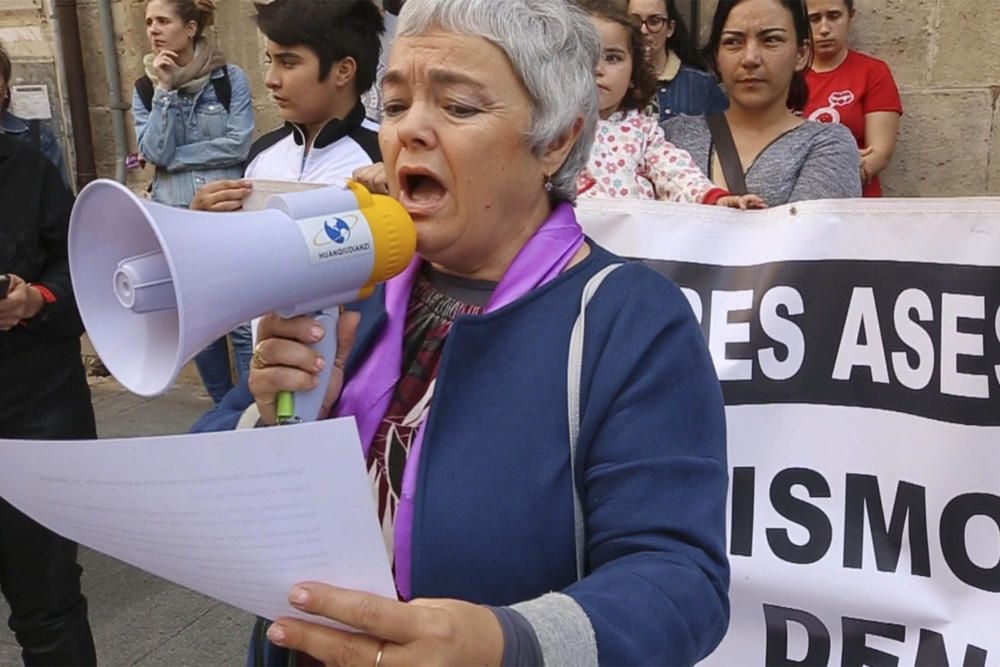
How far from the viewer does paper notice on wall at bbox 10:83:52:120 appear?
6516 millimetres

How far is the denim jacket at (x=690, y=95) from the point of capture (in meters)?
3.69

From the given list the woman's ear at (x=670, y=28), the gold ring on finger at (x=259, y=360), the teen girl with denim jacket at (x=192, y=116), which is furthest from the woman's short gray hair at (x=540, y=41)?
the teen girl with denim jacket at (x=192, y=116)

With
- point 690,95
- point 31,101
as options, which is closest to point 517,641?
point 690,95

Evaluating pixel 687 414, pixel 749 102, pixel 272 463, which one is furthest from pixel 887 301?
pixel 272 463

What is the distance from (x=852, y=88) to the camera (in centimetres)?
402

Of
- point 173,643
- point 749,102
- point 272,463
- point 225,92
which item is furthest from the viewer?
point 225,92

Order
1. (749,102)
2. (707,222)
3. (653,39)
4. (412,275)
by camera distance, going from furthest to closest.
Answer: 1. (653,39)
2. (749,102)
3. (707,222)
4. (412,275)

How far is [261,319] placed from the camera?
4.08 ft

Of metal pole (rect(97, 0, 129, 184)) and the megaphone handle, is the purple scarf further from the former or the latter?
metal pole (rect(97, 0, 129, 184))

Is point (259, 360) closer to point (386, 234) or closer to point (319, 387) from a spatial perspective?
point (319, 387)

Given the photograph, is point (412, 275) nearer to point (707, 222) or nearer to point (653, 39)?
point (707, 222)

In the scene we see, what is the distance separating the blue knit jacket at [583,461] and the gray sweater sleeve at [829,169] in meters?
1.63

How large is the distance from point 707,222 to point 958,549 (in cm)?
Result: 102

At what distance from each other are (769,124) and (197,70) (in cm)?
330
